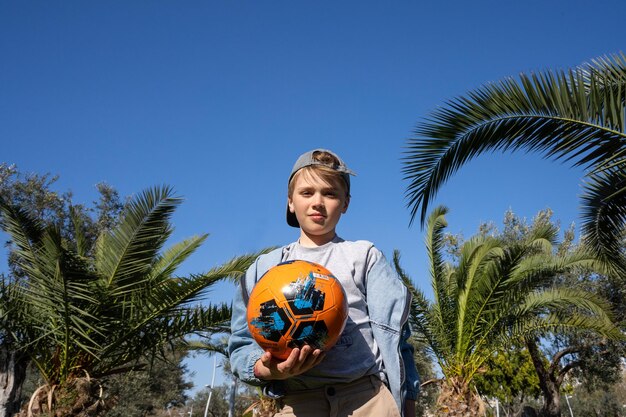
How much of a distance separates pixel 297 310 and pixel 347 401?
488 millimetres

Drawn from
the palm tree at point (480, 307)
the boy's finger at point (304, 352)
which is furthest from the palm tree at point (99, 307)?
the boy's finger at point (304, 352)

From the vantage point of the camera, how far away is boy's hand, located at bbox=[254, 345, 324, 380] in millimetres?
1856

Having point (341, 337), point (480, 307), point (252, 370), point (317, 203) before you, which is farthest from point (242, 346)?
point (480, 307)

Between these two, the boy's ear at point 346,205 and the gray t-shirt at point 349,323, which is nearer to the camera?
the gray t-shirt at point 349,323

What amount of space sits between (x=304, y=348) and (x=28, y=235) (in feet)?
25.5

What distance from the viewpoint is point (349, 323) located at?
87.5 inches

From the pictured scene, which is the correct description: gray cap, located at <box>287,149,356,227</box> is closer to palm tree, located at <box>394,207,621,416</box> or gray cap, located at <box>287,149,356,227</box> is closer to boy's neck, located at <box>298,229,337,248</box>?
boy's neck, located at <box>298,229,337,248</box>

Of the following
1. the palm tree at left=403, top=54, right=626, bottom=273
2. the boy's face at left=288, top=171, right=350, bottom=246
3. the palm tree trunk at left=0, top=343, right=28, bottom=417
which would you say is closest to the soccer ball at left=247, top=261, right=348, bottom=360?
the boy's face at left=288, top=171, right=350, bottom=246

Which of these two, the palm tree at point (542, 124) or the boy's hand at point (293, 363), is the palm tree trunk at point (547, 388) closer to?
the palm tree at point (542, 124)

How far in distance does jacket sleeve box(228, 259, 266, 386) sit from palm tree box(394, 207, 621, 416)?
8.84 meters

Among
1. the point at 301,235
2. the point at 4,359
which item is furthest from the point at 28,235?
the point at 301,235

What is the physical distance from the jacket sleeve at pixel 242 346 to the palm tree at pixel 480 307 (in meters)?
8.84

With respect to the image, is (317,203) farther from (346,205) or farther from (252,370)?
(252,370)

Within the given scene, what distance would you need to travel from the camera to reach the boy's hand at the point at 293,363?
1856 millimetres
